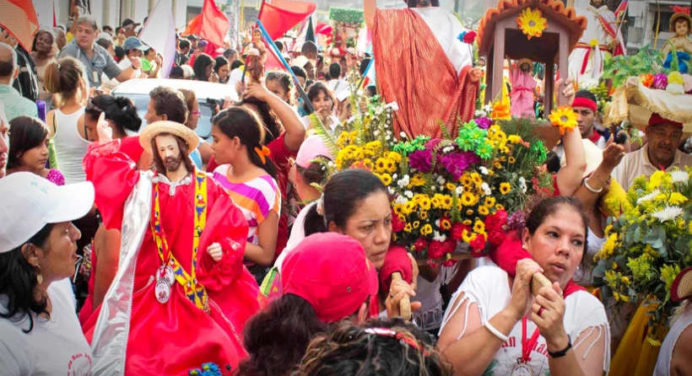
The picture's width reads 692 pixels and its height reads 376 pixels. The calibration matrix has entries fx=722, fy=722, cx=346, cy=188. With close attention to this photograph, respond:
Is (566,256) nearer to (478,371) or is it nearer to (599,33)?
(478,371)

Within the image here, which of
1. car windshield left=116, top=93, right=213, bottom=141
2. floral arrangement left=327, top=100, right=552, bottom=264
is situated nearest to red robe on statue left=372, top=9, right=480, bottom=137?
floral arrangement left=327, top=100, right=552, bottom=264

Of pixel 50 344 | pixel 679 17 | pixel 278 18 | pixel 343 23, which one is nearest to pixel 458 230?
Answer: pixel 50 344

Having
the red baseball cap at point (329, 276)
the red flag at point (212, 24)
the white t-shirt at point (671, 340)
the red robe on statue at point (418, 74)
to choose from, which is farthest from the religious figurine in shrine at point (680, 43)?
the red flag at point (212, 24)

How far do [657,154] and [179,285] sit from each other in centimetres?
327

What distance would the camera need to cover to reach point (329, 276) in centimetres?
236

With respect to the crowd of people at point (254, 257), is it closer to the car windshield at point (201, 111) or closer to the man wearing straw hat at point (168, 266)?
the man wearing straw hat at point (168, 266)

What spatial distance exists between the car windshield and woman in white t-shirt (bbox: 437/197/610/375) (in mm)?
5226

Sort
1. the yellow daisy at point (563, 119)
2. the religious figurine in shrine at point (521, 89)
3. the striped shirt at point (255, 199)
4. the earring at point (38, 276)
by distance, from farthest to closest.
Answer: the religious figurine in shrine at point (521, 89), the striped shirt at point (255, 199), the yellow daisy at point (563, 119), the earring at point (38, 276)

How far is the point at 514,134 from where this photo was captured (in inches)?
153

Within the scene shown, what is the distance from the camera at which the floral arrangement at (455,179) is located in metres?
3.68

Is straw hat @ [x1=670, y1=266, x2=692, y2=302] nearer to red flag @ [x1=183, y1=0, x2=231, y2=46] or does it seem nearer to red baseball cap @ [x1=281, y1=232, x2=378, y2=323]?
red baseball cap @ [x1=281, y1=232, x2=378, y2=323]

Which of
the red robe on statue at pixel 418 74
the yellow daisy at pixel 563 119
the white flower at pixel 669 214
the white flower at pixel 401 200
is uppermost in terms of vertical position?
the red robe on statue at pixel 418 74

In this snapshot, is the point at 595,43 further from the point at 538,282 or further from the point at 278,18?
the point at 538,282


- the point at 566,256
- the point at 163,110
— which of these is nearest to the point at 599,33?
the point at 163,110
